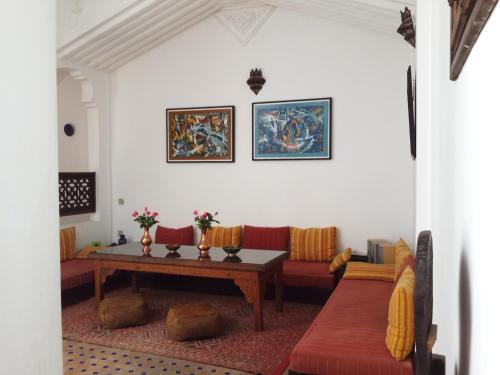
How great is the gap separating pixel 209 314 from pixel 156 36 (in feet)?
13.9

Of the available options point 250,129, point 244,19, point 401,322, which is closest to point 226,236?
point 250,129

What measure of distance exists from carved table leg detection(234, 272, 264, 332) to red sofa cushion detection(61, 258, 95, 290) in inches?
87.9

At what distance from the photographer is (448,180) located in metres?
1.94

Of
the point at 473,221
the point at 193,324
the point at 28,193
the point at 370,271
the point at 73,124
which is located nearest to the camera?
the point at 473,221

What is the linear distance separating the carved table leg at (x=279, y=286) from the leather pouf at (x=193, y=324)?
37.1 inches

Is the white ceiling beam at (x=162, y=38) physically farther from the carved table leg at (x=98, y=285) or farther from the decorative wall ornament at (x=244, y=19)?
the carved table leg at (x=98, y=285)

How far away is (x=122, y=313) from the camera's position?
15.2 ft

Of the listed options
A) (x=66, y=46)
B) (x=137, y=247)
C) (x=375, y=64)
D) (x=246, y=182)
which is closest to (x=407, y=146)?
(x=375, y=64)

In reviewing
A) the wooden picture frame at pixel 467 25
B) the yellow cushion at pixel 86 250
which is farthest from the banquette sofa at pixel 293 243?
the wooden picture frame at pixel 467 25

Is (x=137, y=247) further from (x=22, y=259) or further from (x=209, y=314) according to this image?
(x=22, y=259)

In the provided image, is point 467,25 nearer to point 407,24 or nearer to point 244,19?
point 407,24

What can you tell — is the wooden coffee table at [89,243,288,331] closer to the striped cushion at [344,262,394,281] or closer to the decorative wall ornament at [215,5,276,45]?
the striped cushion at [344,262,394,281]

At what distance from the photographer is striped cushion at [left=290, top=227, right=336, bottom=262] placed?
5.80 metres

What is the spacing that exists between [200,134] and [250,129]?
0.80 meters
